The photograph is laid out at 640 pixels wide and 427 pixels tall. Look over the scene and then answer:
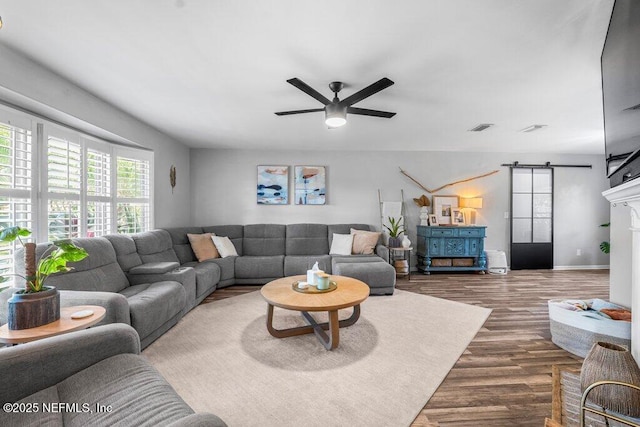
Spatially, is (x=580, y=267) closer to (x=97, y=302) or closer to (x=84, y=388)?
(x=84, y=388)

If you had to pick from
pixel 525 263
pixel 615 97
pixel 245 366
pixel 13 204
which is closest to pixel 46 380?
pixel 245 366

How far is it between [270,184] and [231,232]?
121cm

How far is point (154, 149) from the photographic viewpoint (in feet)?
13.3

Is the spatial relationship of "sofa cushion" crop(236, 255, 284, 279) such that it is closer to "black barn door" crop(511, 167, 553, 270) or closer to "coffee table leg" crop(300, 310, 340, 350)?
"coffee table leg" crop(300, 310, 340, 350)

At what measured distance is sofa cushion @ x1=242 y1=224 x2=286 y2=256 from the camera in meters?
4.86

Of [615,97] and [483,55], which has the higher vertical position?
[483,55]

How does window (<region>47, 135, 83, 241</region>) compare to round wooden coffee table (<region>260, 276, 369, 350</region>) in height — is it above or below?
above

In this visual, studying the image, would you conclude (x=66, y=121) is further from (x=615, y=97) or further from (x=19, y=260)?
(x=615, y=97)

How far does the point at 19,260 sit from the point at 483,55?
3992 mm

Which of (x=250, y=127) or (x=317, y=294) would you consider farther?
(x=250, y=127)

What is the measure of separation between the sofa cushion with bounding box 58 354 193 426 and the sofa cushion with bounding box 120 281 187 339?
106 cm

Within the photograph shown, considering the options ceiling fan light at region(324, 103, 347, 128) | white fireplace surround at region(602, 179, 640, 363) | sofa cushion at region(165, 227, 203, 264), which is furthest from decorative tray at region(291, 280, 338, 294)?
sofa cushion at region(165, 227, 203, 264)

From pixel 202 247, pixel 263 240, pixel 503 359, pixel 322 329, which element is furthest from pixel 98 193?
pixel 503 359

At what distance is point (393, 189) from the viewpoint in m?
5.54
